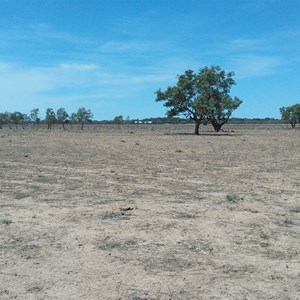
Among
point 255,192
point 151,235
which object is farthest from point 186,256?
point 255,192

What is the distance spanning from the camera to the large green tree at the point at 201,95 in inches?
2251

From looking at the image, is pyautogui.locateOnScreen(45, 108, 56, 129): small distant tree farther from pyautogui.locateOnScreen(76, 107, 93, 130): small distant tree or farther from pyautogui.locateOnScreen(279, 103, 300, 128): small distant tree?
pyautogui.locateOnScreen(279, 103, 300, 128): small distant tree

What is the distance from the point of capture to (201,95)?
190 ft

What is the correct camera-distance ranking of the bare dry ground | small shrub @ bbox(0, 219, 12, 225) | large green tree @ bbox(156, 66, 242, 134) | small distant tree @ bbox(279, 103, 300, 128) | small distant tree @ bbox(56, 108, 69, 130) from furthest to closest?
small distant tree @ bbox(56, 108, 69, 130) → small distant tree @ bbox(279, 103, 300, 128) → large green tree @ bbox(156, 66, 242, 134) → small shrub @ bbox(0, 219, 12, 225) → the bare dry ground

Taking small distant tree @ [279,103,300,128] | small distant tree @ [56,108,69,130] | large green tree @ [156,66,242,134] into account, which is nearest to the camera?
large green tree @ [156,66,242,134]

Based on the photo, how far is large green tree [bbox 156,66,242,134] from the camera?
57.2 metres

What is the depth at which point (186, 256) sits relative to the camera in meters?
5.82

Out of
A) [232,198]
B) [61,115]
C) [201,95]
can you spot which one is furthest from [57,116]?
[232,198]

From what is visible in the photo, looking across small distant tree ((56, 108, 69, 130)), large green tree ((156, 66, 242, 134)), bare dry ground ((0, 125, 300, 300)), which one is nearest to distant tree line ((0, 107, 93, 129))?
small distant tree ((56, 108, 69, 130))

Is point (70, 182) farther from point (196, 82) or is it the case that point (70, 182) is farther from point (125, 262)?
point (196, 82)

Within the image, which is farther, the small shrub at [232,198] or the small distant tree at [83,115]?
the small distant tree at [83,115]

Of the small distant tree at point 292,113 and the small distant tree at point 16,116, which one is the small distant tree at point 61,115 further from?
the small distant tree at point 292,113

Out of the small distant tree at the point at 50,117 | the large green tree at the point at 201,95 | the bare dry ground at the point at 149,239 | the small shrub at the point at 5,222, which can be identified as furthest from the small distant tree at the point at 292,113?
the small shrub at the point at 5,222

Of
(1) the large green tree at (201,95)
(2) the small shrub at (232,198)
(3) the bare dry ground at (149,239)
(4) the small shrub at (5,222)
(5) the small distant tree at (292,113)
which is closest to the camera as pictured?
(3) the bare dry ground at (149,239)
